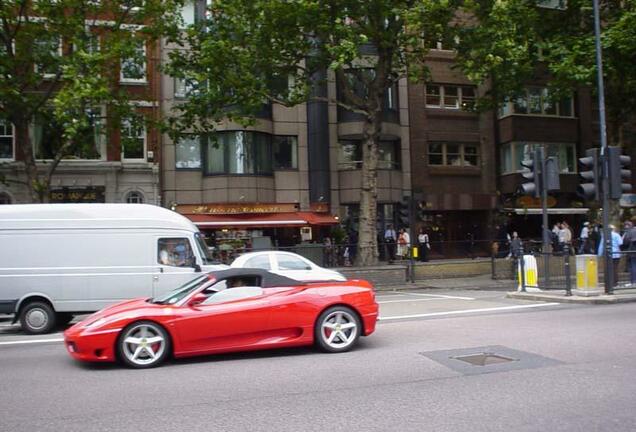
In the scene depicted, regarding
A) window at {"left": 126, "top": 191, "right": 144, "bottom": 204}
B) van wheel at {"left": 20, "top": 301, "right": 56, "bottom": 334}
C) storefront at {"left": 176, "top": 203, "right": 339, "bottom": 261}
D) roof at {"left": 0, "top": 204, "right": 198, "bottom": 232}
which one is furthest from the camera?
window at {"left": 126, "top": 191, "right": 144, "bottom": 204}

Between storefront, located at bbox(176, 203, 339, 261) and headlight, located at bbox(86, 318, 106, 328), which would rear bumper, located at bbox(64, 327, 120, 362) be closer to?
headlight, located at bbox(86, 318, 106, 328)

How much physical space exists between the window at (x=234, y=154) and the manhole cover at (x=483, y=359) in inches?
878

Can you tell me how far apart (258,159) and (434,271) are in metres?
11.5

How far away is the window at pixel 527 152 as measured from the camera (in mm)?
32656

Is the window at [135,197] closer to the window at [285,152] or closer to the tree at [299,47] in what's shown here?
the tree at [299,47]

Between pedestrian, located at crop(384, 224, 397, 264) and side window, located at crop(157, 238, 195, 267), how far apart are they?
12832mm

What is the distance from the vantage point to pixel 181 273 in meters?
12.6

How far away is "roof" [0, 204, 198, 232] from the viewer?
1232 centimetres

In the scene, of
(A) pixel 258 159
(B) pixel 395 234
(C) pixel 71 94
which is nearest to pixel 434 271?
(B) pixel 395 234

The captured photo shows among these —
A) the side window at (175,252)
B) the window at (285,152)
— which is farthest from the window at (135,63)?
the side window at (175,252)

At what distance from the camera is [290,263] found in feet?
49.2

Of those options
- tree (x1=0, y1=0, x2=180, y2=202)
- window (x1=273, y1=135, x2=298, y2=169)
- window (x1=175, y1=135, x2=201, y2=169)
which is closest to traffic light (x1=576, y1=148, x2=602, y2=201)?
tree (x1=0, y1=0, x2=180, y2=202)

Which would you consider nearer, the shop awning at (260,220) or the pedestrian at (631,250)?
the pedestrian at (631,250)

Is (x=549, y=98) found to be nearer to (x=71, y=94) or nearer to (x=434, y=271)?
(x=434, y=271)
